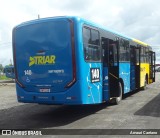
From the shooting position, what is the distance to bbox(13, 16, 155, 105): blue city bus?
9688 millimetres

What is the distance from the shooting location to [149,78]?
2159 cm

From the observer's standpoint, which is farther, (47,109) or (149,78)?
(149,78)

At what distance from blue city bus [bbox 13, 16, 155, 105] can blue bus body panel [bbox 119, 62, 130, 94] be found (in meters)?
2.34

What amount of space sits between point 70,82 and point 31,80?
1522 millimetres

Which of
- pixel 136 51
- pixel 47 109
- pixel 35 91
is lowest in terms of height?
pixel 47 109

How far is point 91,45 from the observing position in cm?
1057

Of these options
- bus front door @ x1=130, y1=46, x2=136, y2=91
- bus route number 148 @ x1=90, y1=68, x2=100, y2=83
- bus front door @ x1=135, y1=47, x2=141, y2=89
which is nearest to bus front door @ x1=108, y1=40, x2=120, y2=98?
bus route number 148 @ x1=90, y1=68, x2=100, y2=83

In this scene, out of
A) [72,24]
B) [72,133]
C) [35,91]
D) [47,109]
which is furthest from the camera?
[47,109]

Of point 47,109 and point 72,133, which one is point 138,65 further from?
point 72,133

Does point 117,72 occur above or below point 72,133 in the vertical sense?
above

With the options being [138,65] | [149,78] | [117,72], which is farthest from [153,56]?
[117,72]

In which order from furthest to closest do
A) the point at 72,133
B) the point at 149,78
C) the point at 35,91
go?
1. the point at 149,78
2. the point at 35,91
3. the point at 72,133

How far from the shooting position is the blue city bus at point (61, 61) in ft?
31.8

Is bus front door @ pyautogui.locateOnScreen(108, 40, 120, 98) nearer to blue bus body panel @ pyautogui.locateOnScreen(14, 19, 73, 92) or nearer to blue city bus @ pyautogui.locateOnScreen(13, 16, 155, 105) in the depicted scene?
blue city bus @ pyautogui.locateOnScreen(13, 16, 155, 105)
